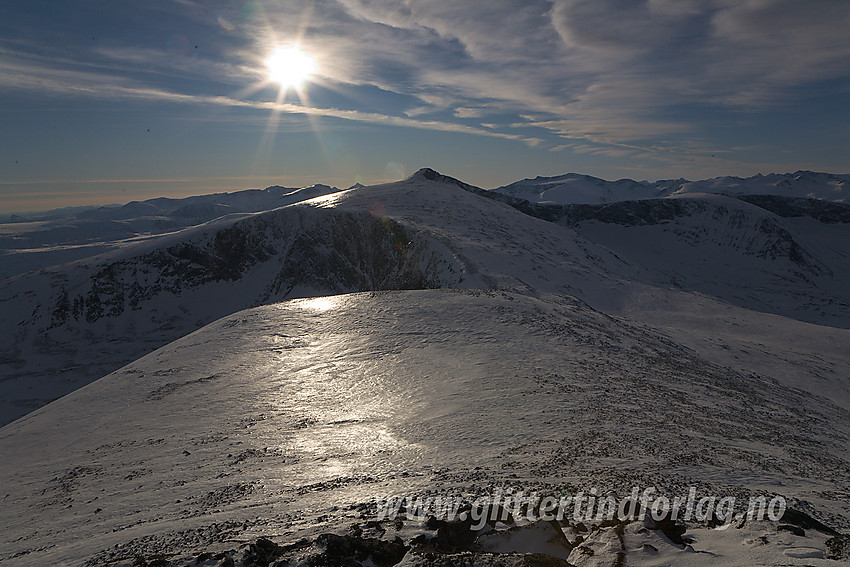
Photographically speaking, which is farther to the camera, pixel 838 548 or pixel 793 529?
pixel 793 529

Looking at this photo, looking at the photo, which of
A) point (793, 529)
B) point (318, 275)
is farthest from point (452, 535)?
point (318, 275)

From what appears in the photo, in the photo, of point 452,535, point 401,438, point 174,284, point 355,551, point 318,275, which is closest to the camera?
point 355,551

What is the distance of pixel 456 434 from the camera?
462 inches

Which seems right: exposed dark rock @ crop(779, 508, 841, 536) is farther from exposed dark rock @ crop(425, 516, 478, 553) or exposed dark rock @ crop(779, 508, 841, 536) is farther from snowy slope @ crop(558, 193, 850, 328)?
snowy slope @ crop(558, 193, 850, 328)

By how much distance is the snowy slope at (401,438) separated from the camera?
7.91 meters

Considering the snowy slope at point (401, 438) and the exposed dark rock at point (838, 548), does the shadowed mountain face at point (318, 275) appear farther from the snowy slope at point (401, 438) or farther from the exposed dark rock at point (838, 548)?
the exposed dark rock at point (838, 548)

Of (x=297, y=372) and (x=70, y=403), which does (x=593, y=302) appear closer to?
(x=297, y=372)

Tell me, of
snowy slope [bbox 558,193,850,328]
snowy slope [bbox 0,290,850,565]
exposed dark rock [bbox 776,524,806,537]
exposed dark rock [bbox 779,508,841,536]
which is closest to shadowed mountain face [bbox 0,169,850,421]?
snowy slope [bbox 558,193,850,328]

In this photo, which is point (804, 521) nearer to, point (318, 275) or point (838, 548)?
point (838, 548)

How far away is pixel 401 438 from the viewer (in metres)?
11.9

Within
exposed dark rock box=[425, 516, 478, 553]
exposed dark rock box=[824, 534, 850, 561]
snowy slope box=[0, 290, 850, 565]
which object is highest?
exposed dark rock box=[824, 534, 850, 561]

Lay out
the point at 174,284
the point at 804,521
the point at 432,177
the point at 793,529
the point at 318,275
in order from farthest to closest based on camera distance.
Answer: the point at 432,177, the point at 174,284, the point at 318,275, the point at 804,521, the point at 793,529

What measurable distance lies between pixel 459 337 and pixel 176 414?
1216 centimetres

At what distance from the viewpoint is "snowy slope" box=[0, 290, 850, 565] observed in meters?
7.91
